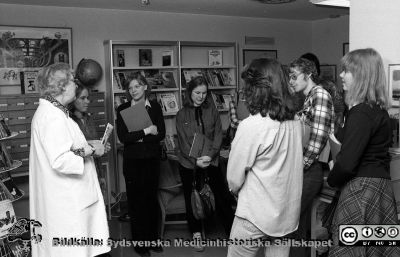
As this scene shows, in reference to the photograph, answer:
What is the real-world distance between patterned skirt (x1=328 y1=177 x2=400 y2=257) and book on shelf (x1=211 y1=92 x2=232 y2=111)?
438cm

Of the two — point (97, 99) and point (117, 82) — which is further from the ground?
point (117, 82)

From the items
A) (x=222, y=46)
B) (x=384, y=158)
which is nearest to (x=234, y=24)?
(x=222, y=46)

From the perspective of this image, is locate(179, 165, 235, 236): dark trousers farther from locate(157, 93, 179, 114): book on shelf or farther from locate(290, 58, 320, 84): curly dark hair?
locate(157, 93, 179, 114): book on shelf

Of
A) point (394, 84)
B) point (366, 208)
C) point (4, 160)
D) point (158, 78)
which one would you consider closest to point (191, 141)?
point (4, 160)

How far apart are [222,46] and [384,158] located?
15.7 feet

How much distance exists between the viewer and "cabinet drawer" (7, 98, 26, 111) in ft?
15.9

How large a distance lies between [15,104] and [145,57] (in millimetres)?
2002

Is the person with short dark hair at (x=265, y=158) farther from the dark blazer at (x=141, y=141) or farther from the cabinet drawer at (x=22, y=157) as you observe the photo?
the cabinet drawer at (x=22, y=157)

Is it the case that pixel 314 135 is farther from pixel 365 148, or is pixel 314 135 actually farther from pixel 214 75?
pixel 214 75

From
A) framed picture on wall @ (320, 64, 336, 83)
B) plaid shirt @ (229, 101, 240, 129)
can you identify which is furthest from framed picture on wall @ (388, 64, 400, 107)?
framed picture on wall @ (320, 64, 336, 83)

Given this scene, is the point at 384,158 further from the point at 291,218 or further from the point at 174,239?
the point at 174,239

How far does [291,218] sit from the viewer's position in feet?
6.79

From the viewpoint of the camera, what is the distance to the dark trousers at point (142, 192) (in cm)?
378

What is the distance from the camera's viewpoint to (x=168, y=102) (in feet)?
20.2
